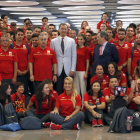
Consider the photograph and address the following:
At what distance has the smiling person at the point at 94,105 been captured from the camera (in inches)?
272

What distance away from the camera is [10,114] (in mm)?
6688

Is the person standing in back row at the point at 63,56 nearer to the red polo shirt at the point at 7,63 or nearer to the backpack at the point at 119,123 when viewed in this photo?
the red polo shirt at the point at 7,63

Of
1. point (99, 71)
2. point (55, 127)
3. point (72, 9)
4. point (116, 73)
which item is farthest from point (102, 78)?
point (72, 9)

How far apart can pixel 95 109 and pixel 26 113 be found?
1.44m

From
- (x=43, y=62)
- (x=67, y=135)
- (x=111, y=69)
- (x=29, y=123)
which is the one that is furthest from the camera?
(x=43, y=62)

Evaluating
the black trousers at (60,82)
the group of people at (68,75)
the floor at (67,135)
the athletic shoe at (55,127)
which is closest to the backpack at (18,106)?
the group of people at (68,75)

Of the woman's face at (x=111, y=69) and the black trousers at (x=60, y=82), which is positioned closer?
the woman's face at (x=111, y=69)

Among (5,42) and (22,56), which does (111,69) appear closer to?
(22,56)

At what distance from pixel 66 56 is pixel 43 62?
0.55m

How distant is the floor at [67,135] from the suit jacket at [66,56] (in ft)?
5.53

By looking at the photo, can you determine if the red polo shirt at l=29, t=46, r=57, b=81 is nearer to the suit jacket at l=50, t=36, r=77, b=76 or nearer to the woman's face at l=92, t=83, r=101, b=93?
the suit jacket at l=50, t=36, r=77, b=76

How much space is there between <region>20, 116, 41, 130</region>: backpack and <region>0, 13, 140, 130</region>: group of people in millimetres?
318

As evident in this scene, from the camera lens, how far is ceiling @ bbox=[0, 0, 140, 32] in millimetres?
13992

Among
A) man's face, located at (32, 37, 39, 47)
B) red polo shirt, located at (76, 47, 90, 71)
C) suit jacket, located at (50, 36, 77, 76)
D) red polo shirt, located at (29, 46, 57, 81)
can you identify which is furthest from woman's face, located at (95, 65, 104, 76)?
man's face, located at (32, 37, 39, 47)
